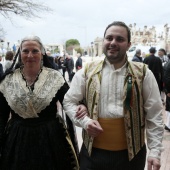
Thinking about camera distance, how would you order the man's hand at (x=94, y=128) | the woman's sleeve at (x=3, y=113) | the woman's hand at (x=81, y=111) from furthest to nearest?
the woman's sleeve at (x=3, y=113)
the woman's hand at (x=81, y=111)
the man's hand at (x=94, y=128)

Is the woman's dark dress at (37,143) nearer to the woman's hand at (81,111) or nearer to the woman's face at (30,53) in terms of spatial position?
the woman's face at (30,53)

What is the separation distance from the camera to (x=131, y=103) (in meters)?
1.80

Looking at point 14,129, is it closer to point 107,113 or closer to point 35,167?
point 35,167

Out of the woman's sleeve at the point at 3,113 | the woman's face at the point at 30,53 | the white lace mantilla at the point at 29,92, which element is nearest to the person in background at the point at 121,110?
the white lace mantilla at the point at 29,92

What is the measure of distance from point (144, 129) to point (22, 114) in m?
1.08

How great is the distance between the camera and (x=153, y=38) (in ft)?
193

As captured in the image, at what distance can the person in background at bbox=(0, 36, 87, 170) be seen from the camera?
8.02 ft

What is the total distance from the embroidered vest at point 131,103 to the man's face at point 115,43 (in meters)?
0.11

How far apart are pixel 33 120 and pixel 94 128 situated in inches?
35.5

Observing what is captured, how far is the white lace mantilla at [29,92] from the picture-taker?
7.95 feet

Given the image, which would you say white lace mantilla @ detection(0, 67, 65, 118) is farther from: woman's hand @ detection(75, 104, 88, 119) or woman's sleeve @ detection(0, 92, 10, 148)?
woman's hand @ detection(75, 104, 88, 119)

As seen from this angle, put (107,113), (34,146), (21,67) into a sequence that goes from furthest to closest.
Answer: (21,67), (34,146), (107,113)

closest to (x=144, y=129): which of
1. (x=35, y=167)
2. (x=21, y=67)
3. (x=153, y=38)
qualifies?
(x=35, y=167)

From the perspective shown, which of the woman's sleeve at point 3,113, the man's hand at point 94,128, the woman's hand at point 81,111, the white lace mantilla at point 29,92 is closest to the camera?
the man's hand at point 94,128
